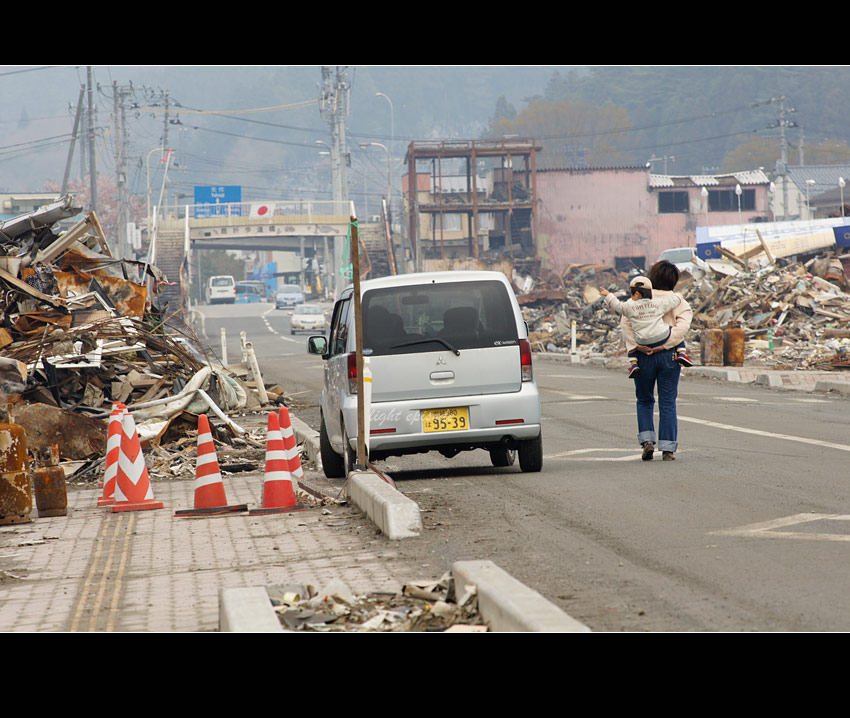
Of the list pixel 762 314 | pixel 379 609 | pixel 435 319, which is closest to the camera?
pixel 379 609

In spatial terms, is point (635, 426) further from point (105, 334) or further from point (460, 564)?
point (460, 564)

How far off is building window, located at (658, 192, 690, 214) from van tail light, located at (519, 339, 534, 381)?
74593 mm

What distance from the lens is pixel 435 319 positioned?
35.8 feet

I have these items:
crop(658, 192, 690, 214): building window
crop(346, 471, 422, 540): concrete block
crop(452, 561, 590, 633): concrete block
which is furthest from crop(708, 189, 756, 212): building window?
crop(452, 561, 590, 633): concrete block

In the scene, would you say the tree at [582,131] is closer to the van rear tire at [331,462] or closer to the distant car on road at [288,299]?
the distant car on road at [288,299]

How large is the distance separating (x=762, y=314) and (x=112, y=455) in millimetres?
26304

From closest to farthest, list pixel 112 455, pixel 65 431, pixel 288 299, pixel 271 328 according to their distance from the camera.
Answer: pixel 112 455 < pixel 65 431 < pixel 271 328 < pixel 288 299

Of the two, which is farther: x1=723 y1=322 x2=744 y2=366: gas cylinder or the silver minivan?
x1=723 y1=322 x2=744 y2=366: gas cylinder

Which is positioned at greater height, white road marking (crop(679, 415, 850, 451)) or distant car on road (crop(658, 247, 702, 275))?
distant car on road (crop(658, 247, 702, 275))

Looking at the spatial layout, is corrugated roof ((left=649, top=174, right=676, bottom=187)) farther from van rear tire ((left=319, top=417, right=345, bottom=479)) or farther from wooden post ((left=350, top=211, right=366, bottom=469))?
wooden post ((left=350, top=211, right=366, bottom=469))

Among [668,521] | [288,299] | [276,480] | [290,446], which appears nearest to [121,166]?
[288,299]

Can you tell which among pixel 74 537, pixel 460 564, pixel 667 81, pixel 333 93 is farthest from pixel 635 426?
pixel 667 81

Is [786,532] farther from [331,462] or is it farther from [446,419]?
[331,462]

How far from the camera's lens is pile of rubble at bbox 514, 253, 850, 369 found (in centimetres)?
2952
